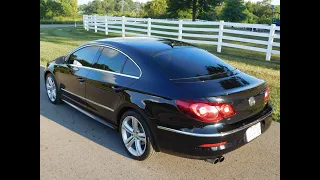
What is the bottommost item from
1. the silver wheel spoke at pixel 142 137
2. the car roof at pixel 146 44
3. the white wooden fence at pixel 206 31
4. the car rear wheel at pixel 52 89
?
the silver wheel spoke at pixel 142 137

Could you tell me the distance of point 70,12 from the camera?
168ft

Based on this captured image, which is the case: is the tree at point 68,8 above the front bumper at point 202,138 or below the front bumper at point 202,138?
above

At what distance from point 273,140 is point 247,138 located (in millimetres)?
1096

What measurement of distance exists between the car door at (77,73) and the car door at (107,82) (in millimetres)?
187

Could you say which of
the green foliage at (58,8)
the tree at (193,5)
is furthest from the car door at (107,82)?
the green foliage at (58,8)

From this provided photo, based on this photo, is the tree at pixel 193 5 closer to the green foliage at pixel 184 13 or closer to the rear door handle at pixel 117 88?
the green foliage at pixel 184 13

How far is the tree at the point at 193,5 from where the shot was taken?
138 ft

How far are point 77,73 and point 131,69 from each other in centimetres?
139

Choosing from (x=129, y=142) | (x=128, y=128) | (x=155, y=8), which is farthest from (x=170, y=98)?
(x=155, y=8)

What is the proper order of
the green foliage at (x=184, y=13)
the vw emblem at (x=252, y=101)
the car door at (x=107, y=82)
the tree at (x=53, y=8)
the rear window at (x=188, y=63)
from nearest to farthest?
1. the vw emblem at (x=252, y=101)
2. the rear window at (x=188, y=63)
3. the car door at (x=107, y=82)
4. the green foliage at (x=184, y=13)
5. the tree at (x=53, y=8)

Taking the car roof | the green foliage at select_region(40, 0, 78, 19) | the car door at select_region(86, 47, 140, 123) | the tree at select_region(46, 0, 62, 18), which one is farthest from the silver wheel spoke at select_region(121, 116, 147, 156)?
the tree at select_region(46, 0, 62, 18)

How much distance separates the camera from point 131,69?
11.5ft
